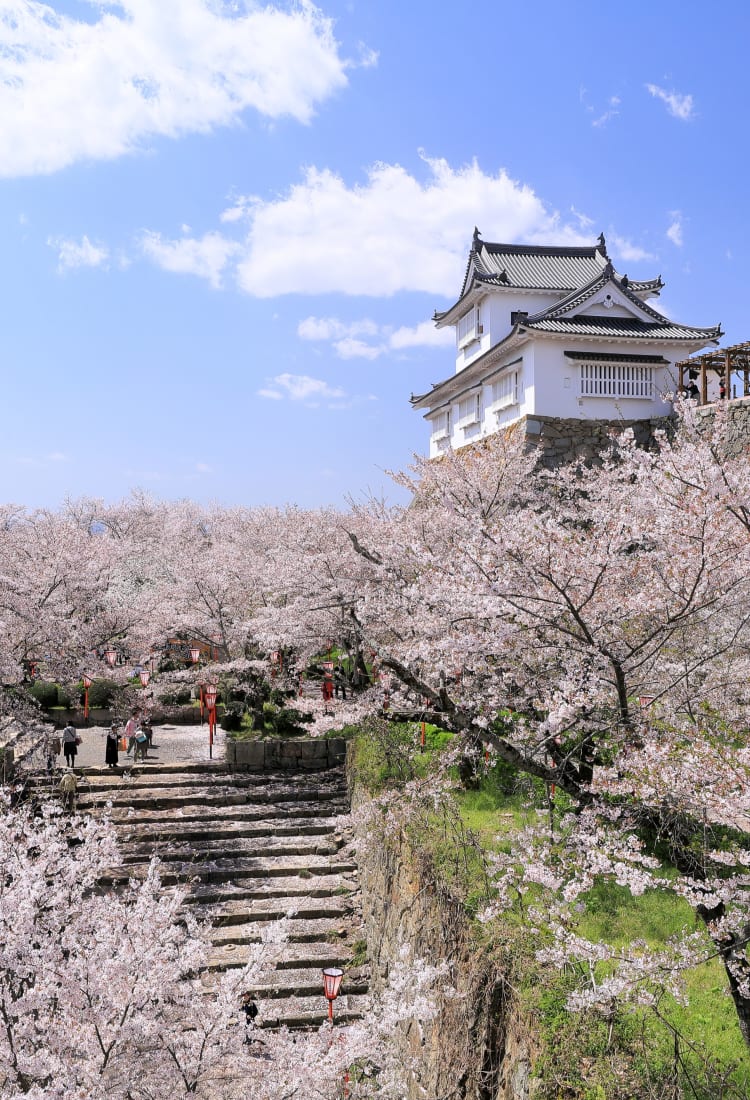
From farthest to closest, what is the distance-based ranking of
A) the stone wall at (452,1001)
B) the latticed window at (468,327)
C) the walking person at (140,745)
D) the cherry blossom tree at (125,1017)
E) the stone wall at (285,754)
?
the latticed window at (468,327) < the stone wall at (285,754) < the walking person at (140,745) < the stone wall at (452,1001) < the cherry blossom tree at (125,1017)

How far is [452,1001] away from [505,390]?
67.8ft

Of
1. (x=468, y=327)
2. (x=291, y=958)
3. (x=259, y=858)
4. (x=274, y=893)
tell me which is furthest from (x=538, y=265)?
(x=291, y=958)

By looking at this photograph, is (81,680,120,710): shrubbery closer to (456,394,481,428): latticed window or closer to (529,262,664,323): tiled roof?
(456,394,481,428): latticed window

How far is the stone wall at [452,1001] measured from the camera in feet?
20.7

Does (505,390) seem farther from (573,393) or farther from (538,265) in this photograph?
(538,265)

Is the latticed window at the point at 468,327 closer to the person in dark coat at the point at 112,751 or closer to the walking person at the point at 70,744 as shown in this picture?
the person in dark coat at the point at 112,751

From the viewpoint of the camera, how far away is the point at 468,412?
2872 cm

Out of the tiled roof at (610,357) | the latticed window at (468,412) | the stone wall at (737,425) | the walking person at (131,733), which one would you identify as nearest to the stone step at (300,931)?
the walking person at (131,733)

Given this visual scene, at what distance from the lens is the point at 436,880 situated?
8.91m

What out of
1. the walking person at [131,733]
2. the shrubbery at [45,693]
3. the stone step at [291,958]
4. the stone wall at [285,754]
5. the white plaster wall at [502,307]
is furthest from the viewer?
the white plaster wall at [502,307]

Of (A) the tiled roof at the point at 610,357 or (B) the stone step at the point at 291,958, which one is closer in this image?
(B) the stone step at the point at 291,958

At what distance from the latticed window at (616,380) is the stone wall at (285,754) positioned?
533 inches

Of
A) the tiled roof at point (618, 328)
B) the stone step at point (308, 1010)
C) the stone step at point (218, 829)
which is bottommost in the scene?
the stone step at point (308, 1010)

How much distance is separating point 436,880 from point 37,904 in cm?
446
